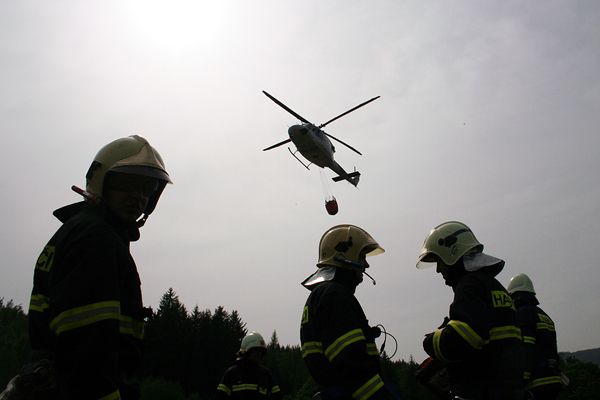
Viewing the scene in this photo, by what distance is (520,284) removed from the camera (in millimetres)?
11203

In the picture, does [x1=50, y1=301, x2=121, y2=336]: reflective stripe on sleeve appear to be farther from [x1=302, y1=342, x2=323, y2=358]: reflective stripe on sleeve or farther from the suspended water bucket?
the suspended water bucket

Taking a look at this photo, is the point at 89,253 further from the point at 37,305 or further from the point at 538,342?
the point at 538,342

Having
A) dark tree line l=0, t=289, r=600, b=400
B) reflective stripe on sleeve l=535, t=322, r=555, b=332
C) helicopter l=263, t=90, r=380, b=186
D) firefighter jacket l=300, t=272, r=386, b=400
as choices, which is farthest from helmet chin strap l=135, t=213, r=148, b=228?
dark tree line l=0, t=289, r=600, b=400

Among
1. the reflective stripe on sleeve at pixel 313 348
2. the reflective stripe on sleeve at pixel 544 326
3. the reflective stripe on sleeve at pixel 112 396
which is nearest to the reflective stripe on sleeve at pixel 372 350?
the reflective stripe on sleeve at pixel 313 348

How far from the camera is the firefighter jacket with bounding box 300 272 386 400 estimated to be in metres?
5.05

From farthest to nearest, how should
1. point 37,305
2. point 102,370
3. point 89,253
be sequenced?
point 37,305
point 89,253
point 102,370

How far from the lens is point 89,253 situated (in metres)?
3.09

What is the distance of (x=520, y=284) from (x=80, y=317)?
34.9ft

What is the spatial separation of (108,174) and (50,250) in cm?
75

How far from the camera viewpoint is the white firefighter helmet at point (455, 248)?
5883 millimetres

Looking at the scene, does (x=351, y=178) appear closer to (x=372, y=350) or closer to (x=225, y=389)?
(x=225, y=389)

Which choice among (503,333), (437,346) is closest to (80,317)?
(437,346)

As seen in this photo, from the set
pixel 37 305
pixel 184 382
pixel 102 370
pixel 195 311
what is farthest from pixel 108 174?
pixel 195 311

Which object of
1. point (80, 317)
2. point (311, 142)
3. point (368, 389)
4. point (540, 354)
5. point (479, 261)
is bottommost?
point (368, 389)
